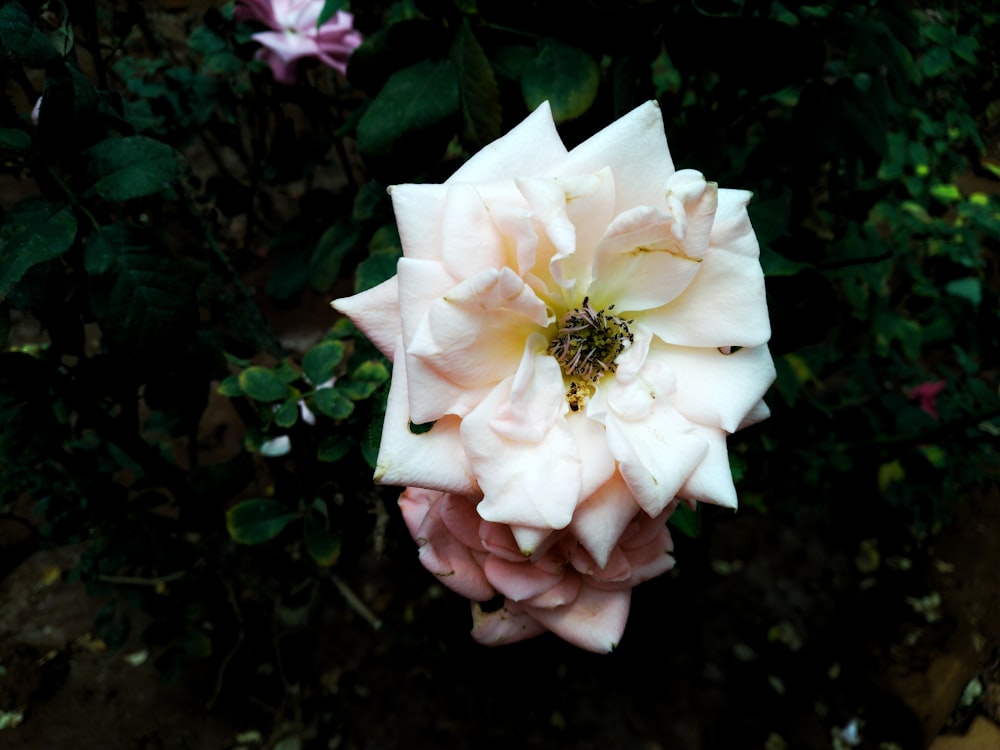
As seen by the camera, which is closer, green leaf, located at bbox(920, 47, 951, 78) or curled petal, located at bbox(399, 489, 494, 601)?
curled petal, located at bbox(399, 489, 494, 601)

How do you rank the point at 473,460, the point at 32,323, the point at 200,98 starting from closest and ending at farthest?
the point at 473,460 < the point at 200,98 < the point at 32,323

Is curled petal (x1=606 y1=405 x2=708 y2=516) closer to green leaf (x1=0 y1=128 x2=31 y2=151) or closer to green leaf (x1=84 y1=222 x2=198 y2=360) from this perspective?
green leaf (x1=84 y1=222 x2=198 y2=360)

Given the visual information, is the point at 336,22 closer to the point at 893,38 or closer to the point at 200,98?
the point at 200,98

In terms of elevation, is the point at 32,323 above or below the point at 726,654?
above

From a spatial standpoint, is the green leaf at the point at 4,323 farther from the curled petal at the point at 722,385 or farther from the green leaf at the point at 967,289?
the green leaf at the point at 967,289

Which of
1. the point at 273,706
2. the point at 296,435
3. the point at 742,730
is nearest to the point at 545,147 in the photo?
the point at 296,435

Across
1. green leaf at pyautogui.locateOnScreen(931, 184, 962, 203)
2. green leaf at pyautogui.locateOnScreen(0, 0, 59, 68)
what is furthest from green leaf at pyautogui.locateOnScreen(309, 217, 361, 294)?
green leaf at pyautogui.locateOnScreen(931, 184, 962, 203)

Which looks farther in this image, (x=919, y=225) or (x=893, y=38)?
(x=919, y=225)
